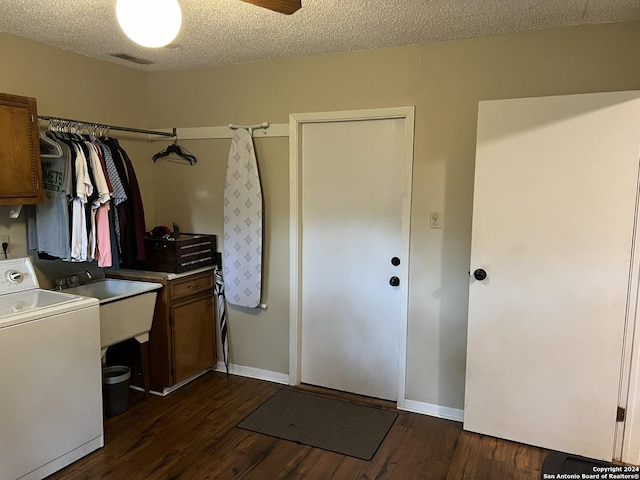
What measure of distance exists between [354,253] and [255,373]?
4.11 ft

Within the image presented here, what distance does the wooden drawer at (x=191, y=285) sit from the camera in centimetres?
321

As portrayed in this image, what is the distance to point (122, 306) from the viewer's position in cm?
285

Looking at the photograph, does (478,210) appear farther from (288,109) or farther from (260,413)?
(260,413)

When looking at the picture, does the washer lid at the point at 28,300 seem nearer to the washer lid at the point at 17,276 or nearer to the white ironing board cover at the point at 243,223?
the washer lid at the point at 17,276

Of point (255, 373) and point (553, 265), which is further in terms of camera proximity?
point (255, 373)

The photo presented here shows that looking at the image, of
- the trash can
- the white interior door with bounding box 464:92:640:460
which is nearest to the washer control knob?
the trash can

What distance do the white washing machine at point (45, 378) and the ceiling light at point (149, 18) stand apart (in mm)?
1445

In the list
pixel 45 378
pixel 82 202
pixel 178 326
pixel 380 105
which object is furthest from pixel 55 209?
pixel 380 105

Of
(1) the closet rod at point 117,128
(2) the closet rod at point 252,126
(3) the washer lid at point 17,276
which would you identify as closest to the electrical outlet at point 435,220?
(2) the closet rod at point 252,126

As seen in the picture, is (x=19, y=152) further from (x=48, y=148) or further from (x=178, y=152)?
(x=178, y=152)

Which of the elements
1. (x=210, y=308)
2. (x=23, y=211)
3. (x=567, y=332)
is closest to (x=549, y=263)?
(x=567, y=332)

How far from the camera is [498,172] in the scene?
2.51 m

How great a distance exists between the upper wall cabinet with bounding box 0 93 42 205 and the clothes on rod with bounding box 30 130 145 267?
162 millimetres

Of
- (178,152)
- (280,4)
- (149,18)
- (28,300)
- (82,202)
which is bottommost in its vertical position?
(28,300)
